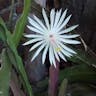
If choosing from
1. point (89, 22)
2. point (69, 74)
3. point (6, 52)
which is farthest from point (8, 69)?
point (89, 22)

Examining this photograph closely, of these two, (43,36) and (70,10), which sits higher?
(70,10)

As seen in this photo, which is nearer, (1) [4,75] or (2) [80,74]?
(1) [4,75]

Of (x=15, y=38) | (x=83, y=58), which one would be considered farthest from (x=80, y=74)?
(x=15, y=38)

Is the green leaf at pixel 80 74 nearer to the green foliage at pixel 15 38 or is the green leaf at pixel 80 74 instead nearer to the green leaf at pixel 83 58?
the green leaf at pixel 83 58

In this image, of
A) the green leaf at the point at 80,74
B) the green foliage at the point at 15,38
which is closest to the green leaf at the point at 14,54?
the green foliage at the point at 15,38

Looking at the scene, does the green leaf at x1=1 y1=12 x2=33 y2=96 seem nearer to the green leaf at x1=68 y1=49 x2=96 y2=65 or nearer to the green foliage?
the green foliage

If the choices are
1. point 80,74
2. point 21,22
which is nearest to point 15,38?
point 21,22

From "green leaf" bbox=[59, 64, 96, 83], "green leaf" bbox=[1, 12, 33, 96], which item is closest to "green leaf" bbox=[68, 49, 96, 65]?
"green leaf" bbox=[59, 64, 96, 83]

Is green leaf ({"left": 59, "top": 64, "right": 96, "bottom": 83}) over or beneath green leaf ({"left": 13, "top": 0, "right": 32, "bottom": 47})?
beneath

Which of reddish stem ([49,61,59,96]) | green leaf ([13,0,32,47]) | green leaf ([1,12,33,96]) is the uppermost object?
green leaf ([13,0,32,47])

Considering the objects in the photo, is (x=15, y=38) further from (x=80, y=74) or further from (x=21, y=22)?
(x=80, y=74)

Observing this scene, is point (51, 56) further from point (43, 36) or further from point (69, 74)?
point (69, 74)
